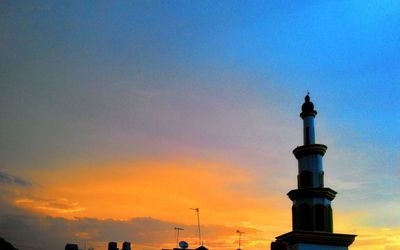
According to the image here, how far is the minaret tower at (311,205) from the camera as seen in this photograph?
40875 mm

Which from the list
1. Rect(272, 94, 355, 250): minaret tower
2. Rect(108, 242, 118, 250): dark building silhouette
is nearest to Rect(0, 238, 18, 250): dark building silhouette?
Rect(108, 242, 118, 250): dark building silhouette

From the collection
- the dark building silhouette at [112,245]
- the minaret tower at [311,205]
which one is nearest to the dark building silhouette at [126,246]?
the dark building silhouette at [112,245]

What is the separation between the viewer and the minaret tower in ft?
134

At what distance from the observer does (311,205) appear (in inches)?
1693

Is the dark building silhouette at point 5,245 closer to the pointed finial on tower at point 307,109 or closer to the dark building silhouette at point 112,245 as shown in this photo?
the dark building silhouette at point 112,245

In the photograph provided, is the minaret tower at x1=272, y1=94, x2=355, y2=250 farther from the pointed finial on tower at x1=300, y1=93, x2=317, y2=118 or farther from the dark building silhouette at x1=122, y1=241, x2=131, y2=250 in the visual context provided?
the dark building silhouette at x1=122, y1=241, x2=131, y2=250

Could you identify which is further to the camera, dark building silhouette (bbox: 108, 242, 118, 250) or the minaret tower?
dark building silhouette (bbox: 108, 242, 118, 250)

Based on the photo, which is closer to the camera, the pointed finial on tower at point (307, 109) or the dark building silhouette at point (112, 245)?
the pointed finial on tower at point (307, 109)

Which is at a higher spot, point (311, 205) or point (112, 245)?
point (311, 205)

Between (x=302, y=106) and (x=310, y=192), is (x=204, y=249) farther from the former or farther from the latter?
(x=302, y=106)

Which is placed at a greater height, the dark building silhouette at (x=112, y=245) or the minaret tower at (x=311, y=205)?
the minaret tower at (x=311, y=205)

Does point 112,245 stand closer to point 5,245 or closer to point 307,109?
point 5,245

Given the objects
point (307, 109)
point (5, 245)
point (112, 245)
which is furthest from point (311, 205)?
point (5, 245)

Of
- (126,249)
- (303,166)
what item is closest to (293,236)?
(303,166)
